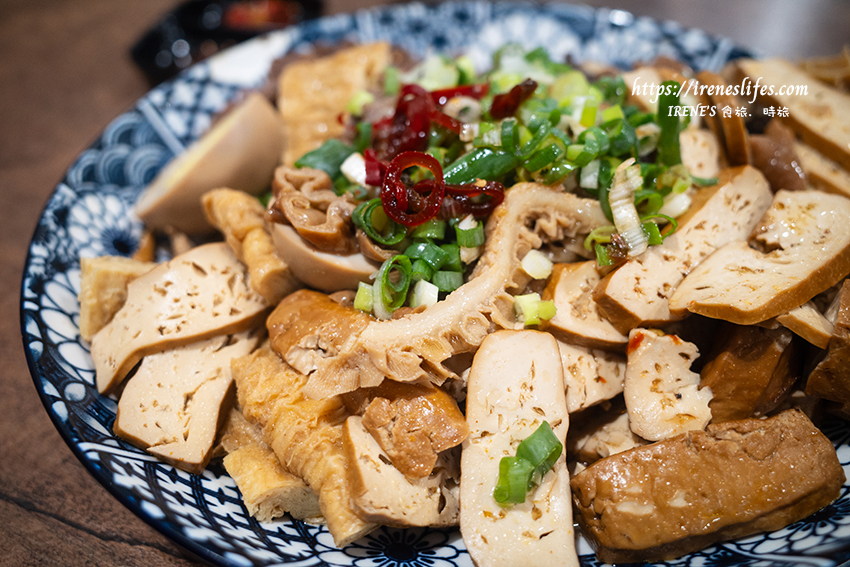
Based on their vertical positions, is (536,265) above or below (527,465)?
above

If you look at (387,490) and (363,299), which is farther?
(363,299)

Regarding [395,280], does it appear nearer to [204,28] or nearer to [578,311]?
[578,311]

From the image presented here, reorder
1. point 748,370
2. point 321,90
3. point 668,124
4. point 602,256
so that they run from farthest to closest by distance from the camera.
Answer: point 321,90 → point 668,124 → point 602,256 → point 748,370

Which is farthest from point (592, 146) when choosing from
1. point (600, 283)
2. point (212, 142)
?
point (212, 142)

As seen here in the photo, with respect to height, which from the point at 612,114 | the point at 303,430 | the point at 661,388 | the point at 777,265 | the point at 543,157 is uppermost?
the point at 543,157

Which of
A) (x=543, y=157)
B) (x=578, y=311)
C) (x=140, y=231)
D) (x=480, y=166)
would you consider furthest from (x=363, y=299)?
(x=140, y=231)

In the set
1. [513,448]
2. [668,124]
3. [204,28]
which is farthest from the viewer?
[204,28]

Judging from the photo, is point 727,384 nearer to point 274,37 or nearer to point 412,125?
point 412,125
